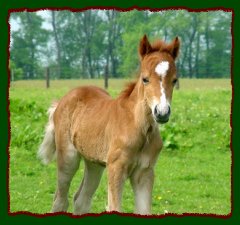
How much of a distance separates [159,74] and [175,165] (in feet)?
16.0

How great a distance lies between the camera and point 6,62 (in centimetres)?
482

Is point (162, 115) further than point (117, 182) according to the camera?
No

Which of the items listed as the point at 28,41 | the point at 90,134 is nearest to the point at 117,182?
the point at 90,134

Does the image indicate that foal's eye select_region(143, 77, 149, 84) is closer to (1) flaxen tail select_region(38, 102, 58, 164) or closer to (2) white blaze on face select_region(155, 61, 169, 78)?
(2) white blaze on face select_region(155, 61, 169, 78)

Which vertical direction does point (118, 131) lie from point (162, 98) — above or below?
below

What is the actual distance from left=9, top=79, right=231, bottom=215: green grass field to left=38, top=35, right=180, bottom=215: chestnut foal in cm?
44

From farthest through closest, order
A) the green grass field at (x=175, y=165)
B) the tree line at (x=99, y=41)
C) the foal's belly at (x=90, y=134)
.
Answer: the tree line at (x=99, y=41) → the green grass field at (x=175, y=165) → the foal's belly at (x=90, y=134)

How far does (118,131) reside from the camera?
5613 millimetres

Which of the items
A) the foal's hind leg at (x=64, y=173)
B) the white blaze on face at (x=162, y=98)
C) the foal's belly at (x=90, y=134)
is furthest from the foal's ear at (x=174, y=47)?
the foal's hind leg at (x=64, y=173)

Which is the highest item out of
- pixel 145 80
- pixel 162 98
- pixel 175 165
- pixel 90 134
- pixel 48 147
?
pixel 145 80

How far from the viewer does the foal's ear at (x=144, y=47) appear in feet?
17.6

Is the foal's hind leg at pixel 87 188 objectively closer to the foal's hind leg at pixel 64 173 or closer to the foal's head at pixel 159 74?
the foal's hind leg at pixel 64 173

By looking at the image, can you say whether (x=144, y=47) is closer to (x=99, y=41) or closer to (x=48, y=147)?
(x=48, y=147)

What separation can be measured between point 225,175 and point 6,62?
17.3ft
